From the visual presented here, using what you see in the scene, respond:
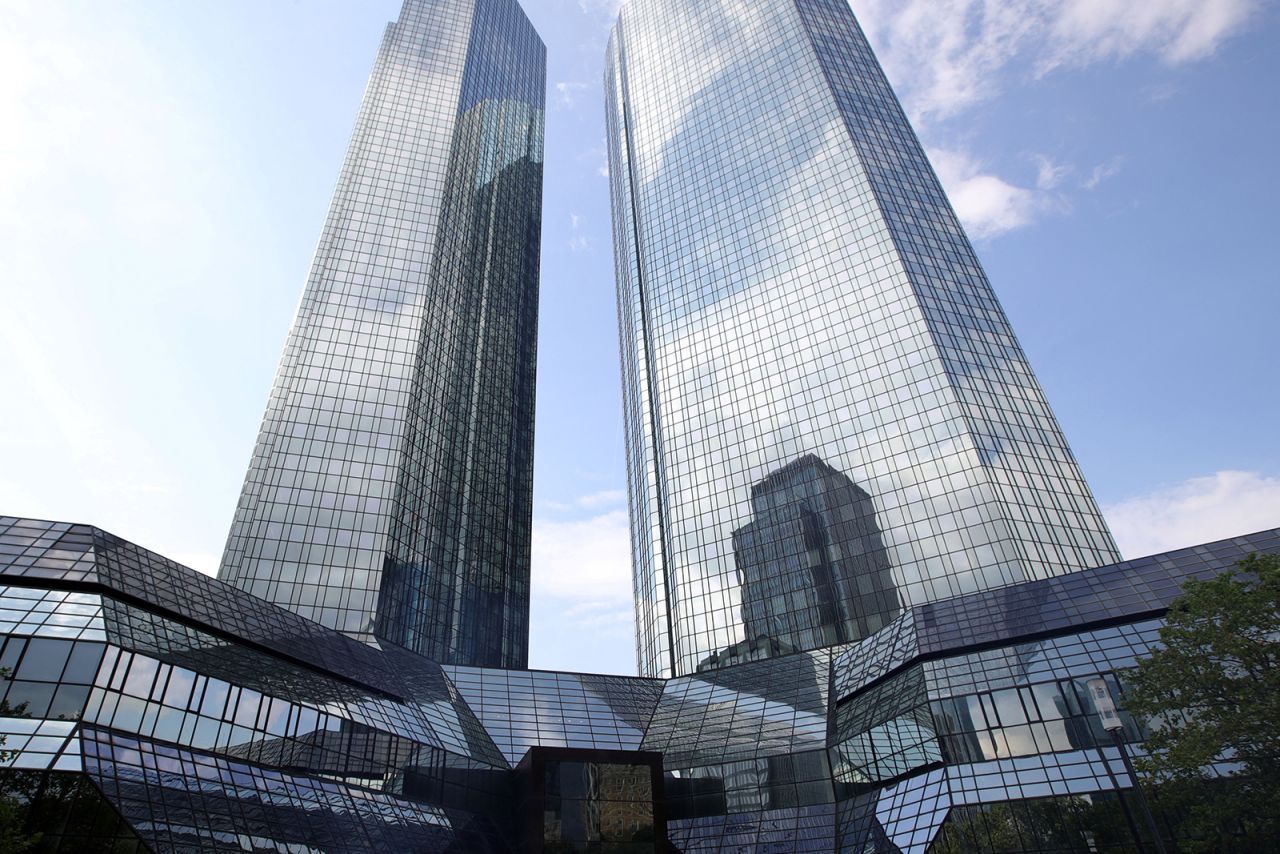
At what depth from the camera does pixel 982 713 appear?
49.0 metres

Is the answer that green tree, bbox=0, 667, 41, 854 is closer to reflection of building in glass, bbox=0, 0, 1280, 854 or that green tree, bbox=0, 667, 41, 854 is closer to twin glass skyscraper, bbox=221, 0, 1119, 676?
reflection of building in glass, bbox=0, 0, 1280, 854

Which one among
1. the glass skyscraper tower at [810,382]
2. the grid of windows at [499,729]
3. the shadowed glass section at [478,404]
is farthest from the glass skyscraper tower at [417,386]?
the grid of windows at [499,729]

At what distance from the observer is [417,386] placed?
10619cm

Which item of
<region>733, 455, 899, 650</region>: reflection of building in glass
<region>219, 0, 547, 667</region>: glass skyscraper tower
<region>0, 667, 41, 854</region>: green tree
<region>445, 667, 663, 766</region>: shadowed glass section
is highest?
<region>219, 0, 547, 667</region>: glass skyscraper tower

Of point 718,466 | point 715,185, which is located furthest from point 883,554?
point 715,185

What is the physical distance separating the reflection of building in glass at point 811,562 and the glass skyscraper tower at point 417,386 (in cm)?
4354

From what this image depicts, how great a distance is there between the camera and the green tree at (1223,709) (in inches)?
1215

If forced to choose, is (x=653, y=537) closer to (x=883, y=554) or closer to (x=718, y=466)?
(x=718, y=466)

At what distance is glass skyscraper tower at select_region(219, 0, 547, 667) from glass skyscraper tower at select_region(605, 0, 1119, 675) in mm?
25279

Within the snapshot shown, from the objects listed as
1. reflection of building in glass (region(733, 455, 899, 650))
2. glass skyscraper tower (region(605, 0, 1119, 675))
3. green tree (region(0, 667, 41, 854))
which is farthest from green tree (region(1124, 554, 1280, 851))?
reflection of building in glass (region(733, 455, 899, 650))

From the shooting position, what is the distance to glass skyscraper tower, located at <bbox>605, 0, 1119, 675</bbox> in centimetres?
8719

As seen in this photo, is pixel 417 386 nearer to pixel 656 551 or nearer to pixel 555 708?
pixel 656 551

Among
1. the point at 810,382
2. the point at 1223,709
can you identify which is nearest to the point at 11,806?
the point at 1223,709

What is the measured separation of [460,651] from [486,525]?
2374 cm
